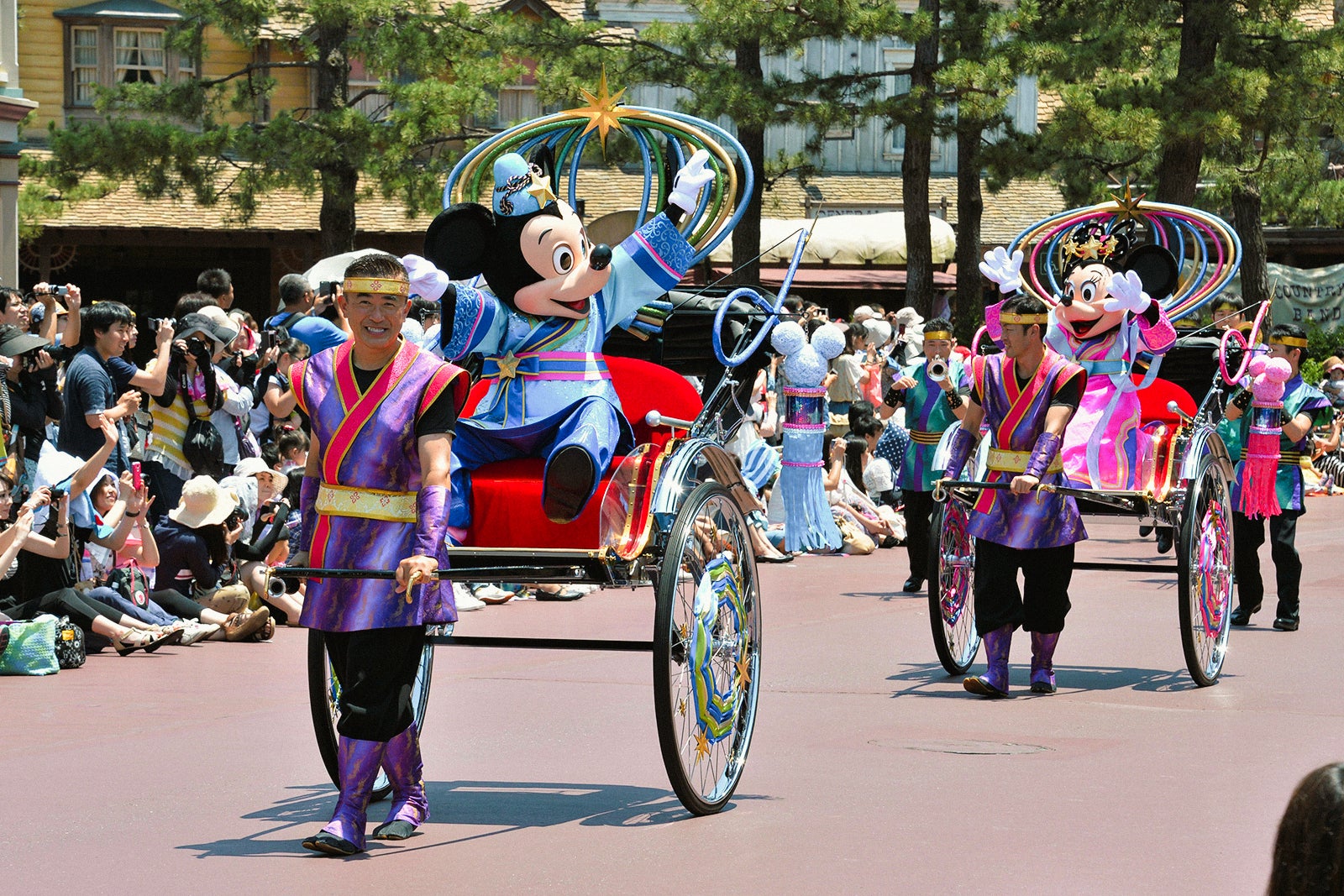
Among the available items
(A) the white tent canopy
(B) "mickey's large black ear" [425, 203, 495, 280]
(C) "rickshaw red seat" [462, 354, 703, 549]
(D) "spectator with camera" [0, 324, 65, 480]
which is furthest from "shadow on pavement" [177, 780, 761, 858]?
(A) the white tent canopy

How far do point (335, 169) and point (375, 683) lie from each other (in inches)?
633

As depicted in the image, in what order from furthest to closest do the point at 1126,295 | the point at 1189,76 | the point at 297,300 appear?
the point at 1189,76, the point at 297,300, the point at 1126,295

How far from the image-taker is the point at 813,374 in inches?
559

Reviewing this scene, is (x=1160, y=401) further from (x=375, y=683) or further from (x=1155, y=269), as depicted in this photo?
(x=375, y=683)

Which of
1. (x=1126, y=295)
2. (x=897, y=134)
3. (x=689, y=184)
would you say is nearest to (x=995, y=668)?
(x=1126, y=295)

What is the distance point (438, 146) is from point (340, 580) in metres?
18.7

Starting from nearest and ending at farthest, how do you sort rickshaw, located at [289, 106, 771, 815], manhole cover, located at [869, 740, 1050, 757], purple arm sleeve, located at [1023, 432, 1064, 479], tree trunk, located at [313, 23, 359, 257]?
rickshaw, located at [289, 106, 771, 815] < manhole cover, located at [869, 740, 1050, 757] < purple arm sleeve, located at [1023, 432, 1064, 479] < tree trunk, located at [313, 23, 359, 257]

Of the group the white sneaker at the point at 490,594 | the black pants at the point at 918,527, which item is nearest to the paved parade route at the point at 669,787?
the white sneaker at the point at 490,594

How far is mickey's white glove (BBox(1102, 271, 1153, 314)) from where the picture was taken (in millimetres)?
9453

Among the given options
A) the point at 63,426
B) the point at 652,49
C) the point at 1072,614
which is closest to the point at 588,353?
the point at 63,426

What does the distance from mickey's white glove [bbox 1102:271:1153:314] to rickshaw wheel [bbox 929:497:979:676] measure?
134cm

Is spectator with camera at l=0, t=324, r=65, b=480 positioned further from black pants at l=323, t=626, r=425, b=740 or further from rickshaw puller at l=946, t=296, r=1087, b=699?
rickshaw puller at l=946, t=296, r=1087, b=699

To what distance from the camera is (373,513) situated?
553 cm

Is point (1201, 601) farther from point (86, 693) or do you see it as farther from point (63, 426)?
point (63, 426)
